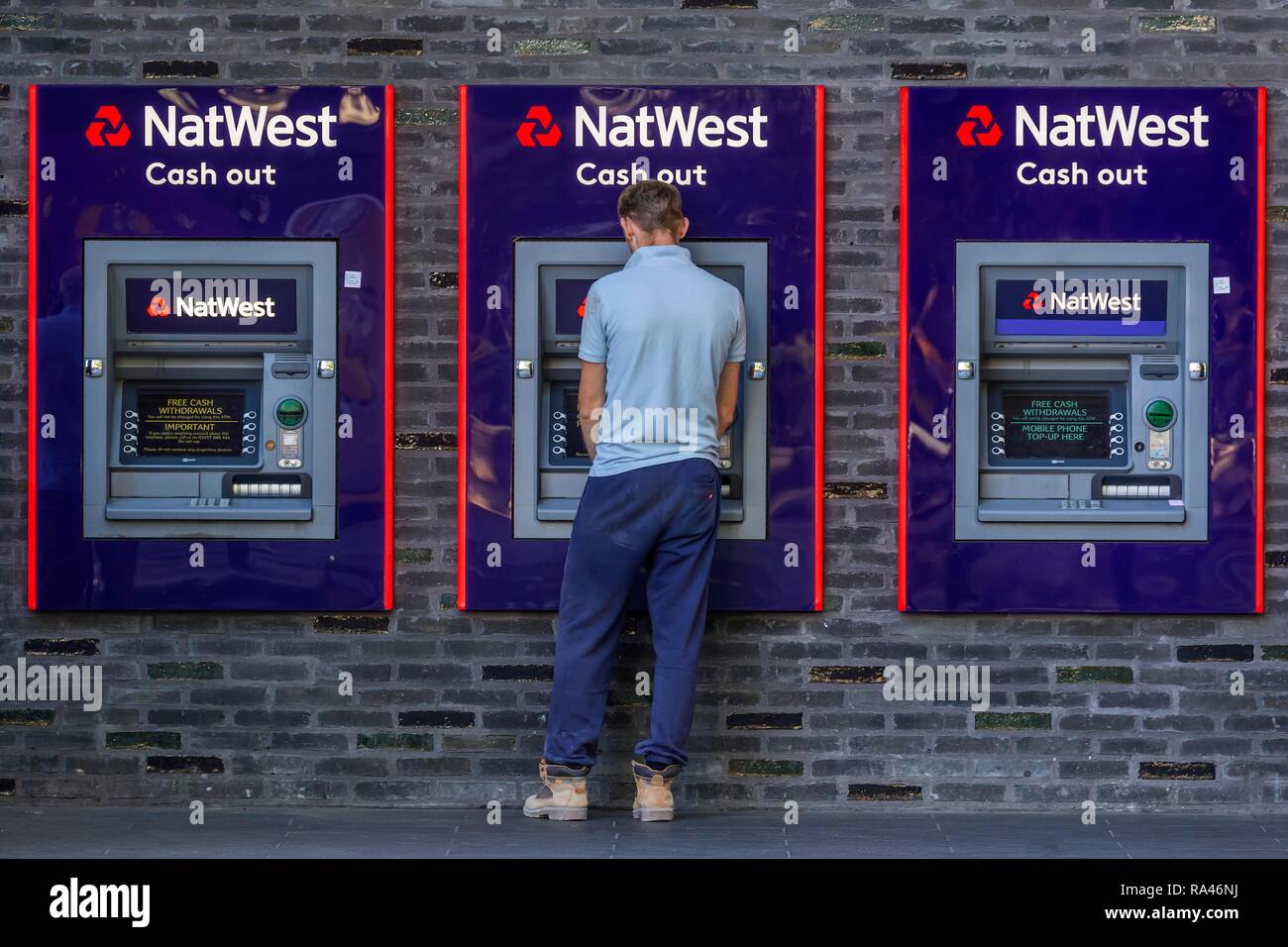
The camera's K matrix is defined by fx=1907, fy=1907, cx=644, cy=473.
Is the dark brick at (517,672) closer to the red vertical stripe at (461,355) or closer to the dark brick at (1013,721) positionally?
the red vertical stripe at (461,355)

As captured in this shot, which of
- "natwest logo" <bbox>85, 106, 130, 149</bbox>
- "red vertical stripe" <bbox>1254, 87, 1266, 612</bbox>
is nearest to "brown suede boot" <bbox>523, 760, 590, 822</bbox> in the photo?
"red vertical stripe" <bbox>1254, 87, 1266, 612</bbox>

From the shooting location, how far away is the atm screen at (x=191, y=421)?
661 centimetres

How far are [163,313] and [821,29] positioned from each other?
8.14ft

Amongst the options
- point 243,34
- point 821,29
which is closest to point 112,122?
point 243,34

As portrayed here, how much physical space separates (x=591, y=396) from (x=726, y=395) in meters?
0.46

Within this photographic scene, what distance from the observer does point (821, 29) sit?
6.61 metres

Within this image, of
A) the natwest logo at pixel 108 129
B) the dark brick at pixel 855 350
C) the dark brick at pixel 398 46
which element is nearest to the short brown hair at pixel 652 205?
the dark brick at pixel 855 350

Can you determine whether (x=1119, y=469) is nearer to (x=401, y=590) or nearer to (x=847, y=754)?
(x=847, y=754)

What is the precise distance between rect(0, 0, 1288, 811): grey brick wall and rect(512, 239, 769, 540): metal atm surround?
0.25m

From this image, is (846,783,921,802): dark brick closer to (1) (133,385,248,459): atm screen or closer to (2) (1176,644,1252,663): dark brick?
(2) (1176,644,1252,663): dark brick

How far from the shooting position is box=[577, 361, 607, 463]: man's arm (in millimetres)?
6273

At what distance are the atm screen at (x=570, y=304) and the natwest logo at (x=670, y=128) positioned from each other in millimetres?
478

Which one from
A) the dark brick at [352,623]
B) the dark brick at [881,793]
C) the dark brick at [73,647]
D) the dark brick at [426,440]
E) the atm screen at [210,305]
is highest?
the atm screen at [210,305]

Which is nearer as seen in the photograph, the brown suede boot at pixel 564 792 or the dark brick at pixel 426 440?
the brown suede boot at pixel 564 792
